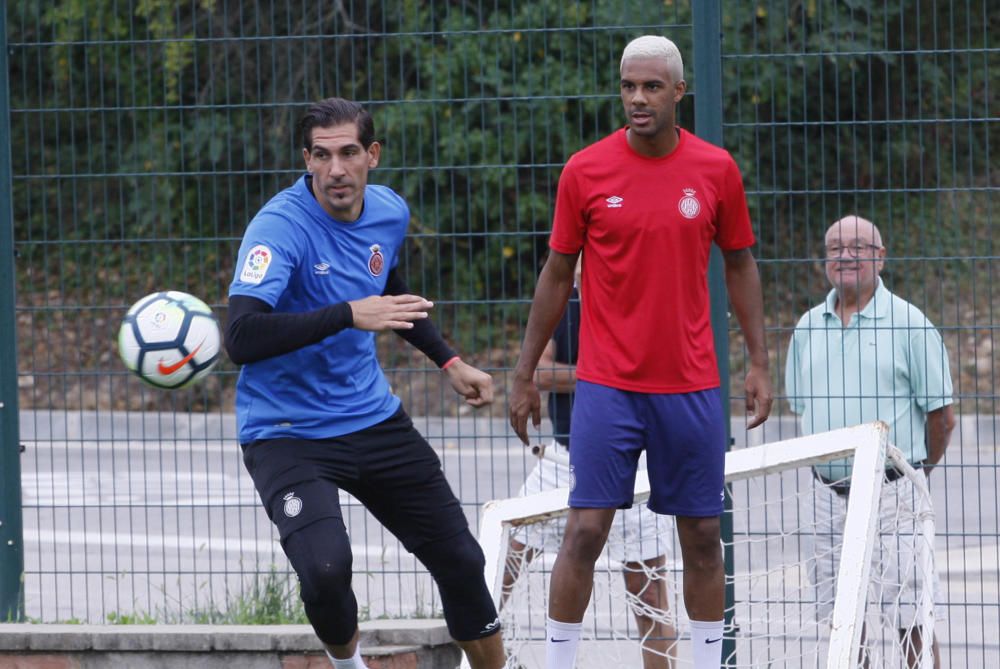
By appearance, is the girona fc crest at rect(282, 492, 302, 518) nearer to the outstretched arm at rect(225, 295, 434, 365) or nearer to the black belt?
the outstretched arm at rect(225, 295, 434, 365)

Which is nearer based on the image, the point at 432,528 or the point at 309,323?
the point at 309,323

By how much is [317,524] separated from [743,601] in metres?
2.05

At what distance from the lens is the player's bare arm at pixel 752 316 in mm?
5105

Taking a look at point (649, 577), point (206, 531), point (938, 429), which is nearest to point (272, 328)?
point (649, 577)

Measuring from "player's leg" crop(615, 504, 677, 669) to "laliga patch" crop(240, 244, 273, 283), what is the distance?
2.06 metres

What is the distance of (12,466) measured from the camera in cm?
628

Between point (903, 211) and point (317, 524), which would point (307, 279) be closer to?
point (317, 524)

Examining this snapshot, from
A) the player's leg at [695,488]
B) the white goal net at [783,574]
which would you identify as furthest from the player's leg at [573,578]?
the white goal net at [783,574]

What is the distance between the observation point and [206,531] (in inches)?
430

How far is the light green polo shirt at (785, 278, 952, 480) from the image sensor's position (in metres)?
5.91

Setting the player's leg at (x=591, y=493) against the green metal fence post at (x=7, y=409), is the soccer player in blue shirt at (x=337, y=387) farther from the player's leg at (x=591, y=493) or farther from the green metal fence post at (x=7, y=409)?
the green metal fence post at (x=7, y=409)

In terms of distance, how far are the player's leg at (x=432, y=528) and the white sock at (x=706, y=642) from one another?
673mm

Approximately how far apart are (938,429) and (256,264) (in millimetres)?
2853

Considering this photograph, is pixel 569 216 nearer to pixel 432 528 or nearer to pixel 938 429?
pixel 432 528
